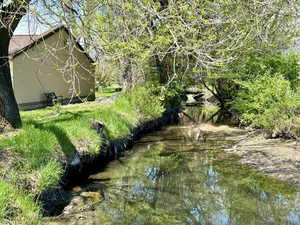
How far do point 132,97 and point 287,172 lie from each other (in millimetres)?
7859

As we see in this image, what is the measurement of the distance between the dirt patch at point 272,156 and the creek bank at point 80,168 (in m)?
4.02

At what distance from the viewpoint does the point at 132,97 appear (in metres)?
15.0

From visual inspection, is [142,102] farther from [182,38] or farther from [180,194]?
[182,38]

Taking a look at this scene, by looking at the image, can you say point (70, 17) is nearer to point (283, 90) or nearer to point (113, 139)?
point (113, 139)

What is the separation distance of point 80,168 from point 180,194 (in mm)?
2701

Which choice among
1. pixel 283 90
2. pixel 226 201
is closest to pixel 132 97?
pixel 283 90

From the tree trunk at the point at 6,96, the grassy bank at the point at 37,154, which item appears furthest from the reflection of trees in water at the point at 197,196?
the tree trunk at the point at 6,96

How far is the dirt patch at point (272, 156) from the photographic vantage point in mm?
9067

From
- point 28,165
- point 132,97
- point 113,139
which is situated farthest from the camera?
point 132,97

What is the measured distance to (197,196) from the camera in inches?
300

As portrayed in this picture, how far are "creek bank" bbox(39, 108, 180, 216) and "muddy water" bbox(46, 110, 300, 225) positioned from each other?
0.23 meters

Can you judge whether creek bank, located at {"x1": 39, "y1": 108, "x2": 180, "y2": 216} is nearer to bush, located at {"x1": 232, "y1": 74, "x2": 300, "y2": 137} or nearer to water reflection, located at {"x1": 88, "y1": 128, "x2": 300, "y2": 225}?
water reflection, located at {"x1": 88, "y1": 128, "x2": 300, "y2": 225}

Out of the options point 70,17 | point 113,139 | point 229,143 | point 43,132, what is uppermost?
point 70,17

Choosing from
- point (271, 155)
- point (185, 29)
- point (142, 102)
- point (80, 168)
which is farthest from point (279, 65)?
point (185, 29)
